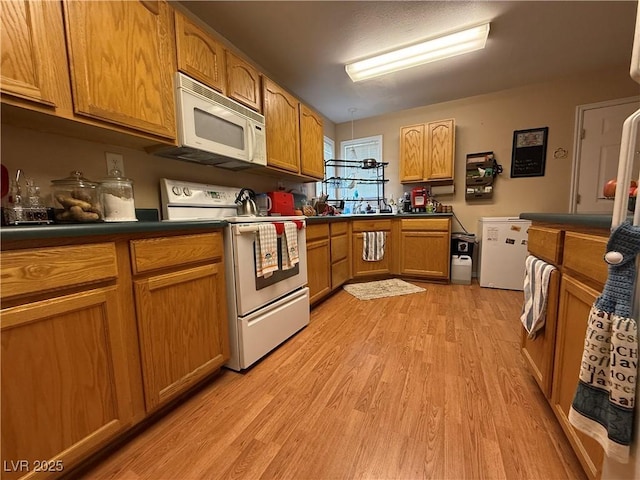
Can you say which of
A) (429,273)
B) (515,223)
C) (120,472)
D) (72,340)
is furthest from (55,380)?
(515,223)

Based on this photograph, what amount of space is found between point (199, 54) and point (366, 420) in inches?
82.8

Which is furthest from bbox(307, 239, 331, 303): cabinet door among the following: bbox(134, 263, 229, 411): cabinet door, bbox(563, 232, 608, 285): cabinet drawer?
bbox(563, 232, 608, 285): cabinet drawer

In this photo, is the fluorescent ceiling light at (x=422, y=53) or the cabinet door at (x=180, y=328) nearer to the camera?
the cabinet door at (x=180, y=328)

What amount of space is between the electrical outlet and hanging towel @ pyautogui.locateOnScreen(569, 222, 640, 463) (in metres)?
2.01

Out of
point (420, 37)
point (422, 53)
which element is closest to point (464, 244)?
point (422, 53)

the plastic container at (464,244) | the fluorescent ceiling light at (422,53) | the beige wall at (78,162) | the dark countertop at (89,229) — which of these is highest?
the fluorescent ceiling light at (422,53)

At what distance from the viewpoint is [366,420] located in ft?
3.55

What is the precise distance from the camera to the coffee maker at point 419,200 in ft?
10.8

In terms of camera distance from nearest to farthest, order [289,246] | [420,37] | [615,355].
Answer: [615,355]
[289,246]
[420,37]

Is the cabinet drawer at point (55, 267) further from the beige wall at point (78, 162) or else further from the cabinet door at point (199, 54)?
the cabinet door at point (199, 54)

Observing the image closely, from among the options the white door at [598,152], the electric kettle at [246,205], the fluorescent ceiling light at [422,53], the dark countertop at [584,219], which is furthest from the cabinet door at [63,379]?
the white door at [598,152]

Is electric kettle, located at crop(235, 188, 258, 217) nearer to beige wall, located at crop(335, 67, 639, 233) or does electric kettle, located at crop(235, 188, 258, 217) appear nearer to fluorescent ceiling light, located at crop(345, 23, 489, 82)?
fluorescent ceiling light, located at crop(345, 23, 489, 82)

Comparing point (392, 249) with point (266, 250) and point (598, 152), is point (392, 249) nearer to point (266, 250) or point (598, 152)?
point (266, 250)

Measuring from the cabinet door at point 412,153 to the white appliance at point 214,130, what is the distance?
2.07 meters
